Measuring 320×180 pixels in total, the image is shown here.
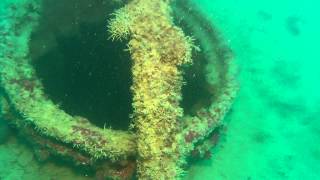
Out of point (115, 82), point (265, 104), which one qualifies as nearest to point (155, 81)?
point (115, 82)

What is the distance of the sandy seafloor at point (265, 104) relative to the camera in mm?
7671

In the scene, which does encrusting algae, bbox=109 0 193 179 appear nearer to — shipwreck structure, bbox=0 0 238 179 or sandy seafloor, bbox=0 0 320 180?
shipwreck structure, bbox=0 0 238 179

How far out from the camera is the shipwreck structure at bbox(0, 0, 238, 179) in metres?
4.76

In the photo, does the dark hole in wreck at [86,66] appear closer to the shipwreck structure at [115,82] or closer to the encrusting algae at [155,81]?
the shipwreck structure at [115,82]

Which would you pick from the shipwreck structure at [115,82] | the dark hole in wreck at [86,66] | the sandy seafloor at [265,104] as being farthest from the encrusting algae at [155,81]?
the sandy seafloor at [265,104]

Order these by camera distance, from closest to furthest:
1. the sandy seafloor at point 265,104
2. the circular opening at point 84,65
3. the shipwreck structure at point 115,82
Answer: the shipwreck structure at point 115,82
the circular opening at point 84,65
the sandy seafloor at point 265,104

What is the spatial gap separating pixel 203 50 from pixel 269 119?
3.20 meters

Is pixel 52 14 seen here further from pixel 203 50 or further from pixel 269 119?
pixel 269 119

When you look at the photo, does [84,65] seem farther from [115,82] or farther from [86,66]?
[115,82]

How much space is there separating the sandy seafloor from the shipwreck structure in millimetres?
1023

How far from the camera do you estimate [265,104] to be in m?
9.83

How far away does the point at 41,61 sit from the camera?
6.42m

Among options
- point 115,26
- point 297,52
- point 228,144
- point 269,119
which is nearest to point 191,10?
point 115,26

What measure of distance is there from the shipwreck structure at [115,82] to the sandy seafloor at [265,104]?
1023 millimetres
